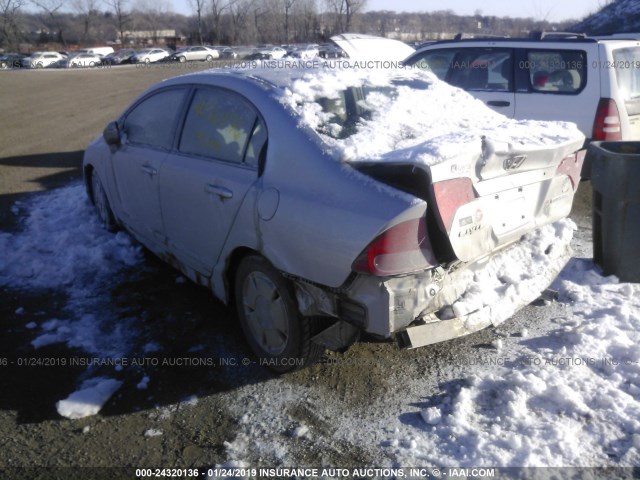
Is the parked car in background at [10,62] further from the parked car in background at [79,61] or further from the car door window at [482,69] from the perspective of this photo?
the car door window at [482,69]

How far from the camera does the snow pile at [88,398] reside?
3238 millimetres

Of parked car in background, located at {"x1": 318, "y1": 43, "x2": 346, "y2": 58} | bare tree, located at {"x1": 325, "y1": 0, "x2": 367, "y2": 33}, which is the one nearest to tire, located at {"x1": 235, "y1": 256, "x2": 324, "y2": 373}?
parked car in background, located at {"x1": 318, "y1": 43, "x2": 346, "y2": 58}

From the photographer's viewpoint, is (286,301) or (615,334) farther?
(615,334)

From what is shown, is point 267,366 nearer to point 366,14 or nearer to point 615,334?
point 615,334

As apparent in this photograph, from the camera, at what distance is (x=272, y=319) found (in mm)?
3475

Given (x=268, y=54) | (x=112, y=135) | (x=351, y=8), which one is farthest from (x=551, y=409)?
(x=351, y=8)

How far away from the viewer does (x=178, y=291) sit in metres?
4.68

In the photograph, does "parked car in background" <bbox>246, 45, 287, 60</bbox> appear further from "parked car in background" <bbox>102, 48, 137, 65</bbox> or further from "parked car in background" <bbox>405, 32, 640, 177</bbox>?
"parked car in background" <bbox>405, 32, 640, 177</bbox>

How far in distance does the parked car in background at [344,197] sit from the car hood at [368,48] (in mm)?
4447

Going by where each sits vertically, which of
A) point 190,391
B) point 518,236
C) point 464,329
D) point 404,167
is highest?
point 404,167

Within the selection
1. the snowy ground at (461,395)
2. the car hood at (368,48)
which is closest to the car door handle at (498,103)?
the car hood at (368,48)

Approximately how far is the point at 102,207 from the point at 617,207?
456 cm

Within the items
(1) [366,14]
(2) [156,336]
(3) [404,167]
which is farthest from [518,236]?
(1) [366,14]

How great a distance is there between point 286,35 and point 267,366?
82588 mm
